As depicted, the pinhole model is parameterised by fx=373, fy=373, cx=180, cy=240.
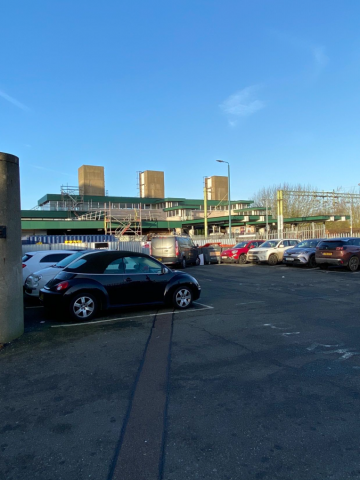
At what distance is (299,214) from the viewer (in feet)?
191

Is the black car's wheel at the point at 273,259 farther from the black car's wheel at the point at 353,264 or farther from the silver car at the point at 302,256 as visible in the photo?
the black car's wheel at the point at 353,264

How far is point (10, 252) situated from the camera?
666cm

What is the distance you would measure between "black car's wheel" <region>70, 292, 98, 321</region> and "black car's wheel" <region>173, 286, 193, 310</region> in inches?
78.3

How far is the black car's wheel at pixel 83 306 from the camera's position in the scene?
25.7ft

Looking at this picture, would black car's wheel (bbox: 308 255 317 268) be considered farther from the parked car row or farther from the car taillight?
the car taillight

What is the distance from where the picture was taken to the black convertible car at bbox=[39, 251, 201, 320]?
7.83 meters

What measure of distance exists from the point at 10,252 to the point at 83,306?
1.99m

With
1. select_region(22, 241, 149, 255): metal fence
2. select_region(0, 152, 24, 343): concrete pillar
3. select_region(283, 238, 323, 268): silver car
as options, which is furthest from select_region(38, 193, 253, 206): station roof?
select_region(0, 152, 24, 343): concrete pillar

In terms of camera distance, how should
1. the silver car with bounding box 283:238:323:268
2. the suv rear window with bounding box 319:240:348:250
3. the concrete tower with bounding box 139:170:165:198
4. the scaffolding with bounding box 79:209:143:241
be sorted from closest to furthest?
the suv rear window with bounding box 319:240:348:250, the silver car with bounding box 283:238:323:268, the scaffolding with bounding box 79:209:143:241, the concrete tower with bounding box 139:170:165:198

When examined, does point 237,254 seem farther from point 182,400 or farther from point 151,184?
point 151,184

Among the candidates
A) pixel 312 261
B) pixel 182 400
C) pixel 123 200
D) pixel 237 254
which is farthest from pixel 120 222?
pixel 182 400

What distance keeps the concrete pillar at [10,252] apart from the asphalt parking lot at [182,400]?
0.39 meters

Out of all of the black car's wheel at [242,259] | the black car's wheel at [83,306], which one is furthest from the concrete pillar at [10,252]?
the black car's wheel at [242,259]

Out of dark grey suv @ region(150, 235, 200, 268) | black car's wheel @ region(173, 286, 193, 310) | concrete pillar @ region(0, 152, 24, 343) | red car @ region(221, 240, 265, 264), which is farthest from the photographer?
red car @ region(221, 240, 265, 264)
